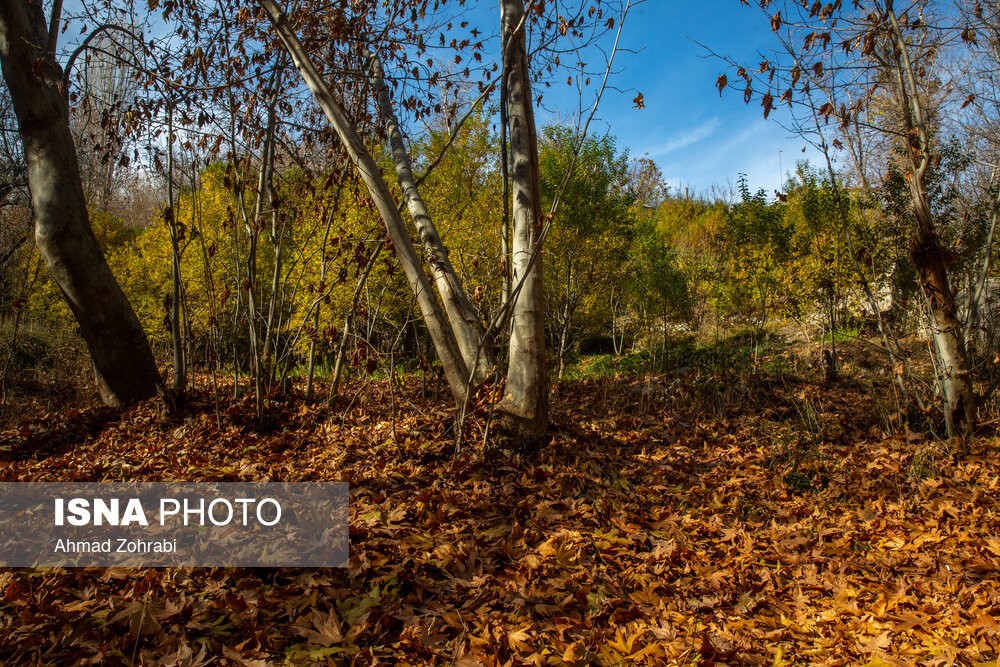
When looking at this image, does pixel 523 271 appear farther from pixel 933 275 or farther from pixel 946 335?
pixel 946 335

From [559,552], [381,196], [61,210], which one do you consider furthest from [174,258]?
[559,552]

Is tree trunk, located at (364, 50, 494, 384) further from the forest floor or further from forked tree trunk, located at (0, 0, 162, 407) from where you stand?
forked tree trunk, located at (0, 0, 162, 407)

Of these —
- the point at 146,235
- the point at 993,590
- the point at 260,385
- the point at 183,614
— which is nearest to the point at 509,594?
the point at 183,614

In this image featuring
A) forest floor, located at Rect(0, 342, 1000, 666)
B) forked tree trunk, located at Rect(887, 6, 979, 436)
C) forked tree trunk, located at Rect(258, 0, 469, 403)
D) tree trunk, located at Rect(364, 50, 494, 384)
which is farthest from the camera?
forked tree trunk, located at Rect(887, 6, 979, 436)

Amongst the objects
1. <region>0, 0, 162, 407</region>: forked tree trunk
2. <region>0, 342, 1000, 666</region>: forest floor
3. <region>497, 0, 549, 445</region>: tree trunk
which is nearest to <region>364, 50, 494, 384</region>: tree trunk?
<region>497, 0, 549, 445</region>: tree trunk

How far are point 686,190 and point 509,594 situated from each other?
37.0 m

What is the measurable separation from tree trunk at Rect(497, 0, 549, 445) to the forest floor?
0.30 m

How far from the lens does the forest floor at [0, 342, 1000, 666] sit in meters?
1.99

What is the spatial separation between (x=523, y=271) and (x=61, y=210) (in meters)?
4.63

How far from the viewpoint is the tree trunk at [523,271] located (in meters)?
3.56

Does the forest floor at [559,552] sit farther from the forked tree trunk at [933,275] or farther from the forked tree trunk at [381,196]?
the forked tree trunk at [381,196]

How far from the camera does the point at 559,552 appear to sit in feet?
8.73

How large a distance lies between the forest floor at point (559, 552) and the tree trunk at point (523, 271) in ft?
1.00

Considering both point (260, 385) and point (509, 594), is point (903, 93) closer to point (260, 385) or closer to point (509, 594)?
point (509, 594)
